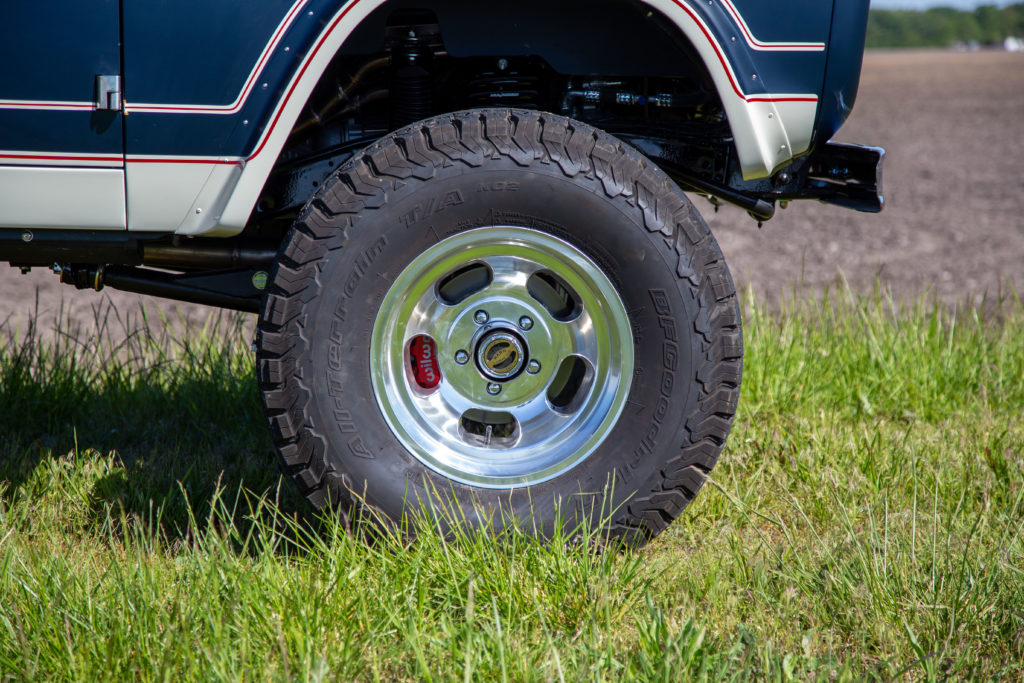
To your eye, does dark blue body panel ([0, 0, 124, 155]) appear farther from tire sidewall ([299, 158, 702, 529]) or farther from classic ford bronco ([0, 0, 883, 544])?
tire sidewall ([299, 158, 702, 529])

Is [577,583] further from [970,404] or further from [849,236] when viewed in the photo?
[849,236]

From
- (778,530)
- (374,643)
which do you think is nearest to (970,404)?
(778,530)

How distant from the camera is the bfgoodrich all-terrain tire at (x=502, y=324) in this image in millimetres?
2225

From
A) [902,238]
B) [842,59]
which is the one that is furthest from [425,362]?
[902,238]

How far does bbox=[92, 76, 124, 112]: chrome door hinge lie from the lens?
2.12 metres

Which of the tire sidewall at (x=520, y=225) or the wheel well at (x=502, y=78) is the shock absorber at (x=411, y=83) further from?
the tire sidewall at (x=520, y=225)

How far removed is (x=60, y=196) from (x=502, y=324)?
1.18 m

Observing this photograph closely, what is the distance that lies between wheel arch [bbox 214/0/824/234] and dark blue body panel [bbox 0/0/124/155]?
36cm

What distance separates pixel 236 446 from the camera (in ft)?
10.4

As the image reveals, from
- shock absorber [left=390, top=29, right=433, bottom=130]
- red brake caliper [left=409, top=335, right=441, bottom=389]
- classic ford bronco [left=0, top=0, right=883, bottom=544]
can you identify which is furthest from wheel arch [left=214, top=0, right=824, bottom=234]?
red brake caliper [left=409, top=335, right=441, bottom=389]

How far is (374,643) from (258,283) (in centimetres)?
108

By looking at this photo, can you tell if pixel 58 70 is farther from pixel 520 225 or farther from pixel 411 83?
pixel 520 225

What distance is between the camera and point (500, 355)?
95.4 inches

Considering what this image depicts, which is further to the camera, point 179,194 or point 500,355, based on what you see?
point 500,355
